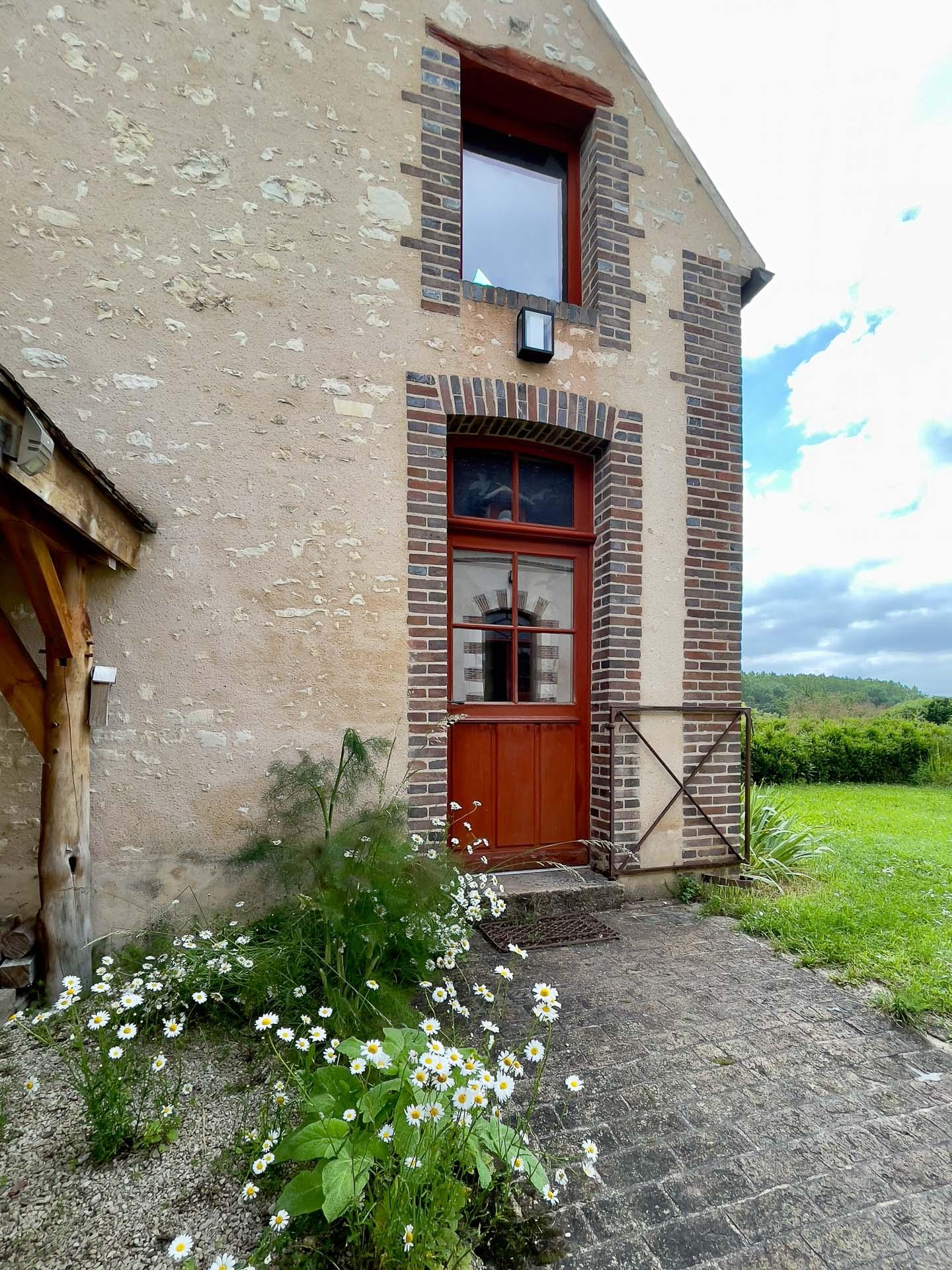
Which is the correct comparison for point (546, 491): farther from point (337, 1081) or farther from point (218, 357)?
point (337, 1081)

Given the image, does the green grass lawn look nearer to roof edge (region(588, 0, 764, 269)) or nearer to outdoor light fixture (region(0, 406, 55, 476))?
outdoor light fixture (region(0, 406, 55, 476))

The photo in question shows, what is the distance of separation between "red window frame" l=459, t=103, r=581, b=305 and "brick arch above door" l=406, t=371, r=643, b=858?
966 millimetres

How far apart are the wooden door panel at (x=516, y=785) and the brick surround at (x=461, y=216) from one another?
2.52m

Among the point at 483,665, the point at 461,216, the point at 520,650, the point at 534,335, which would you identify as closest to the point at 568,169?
the point at 461,216

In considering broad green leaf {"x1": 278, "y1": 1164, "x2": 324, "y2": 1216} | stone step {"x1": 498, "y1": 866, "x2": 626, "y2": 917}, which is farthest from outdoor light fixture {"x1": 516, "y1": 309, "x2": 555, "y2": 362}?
broad green leaf {"x1": 278, "y1": 1164, "x2": 324, "y2": 1216}

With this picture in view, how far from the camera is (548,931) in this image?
3.17 metres

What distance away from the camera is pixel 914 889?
12.8 feet

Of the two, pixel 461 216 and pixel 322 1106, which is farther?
pixel 461 216

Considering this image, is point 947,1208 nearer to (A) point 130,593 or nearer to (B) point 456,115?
(A) point 130,593

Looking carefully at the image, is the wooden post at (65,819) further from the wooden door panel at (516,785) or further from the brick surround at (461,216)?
the brick surround at (461,216)

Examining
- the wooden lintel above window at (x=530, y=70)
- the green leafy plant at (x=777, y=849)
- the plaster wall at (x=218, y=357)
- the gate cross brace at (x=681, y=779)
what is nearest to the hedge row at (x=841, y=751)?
the green leafy plant at (x=777, y=849)

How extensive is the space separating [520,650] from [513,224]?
286 cm

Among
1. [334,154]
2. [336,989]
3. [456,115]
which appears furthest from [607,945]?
[456,115]

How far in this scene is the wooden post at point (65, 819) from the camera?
2488 millimetres
